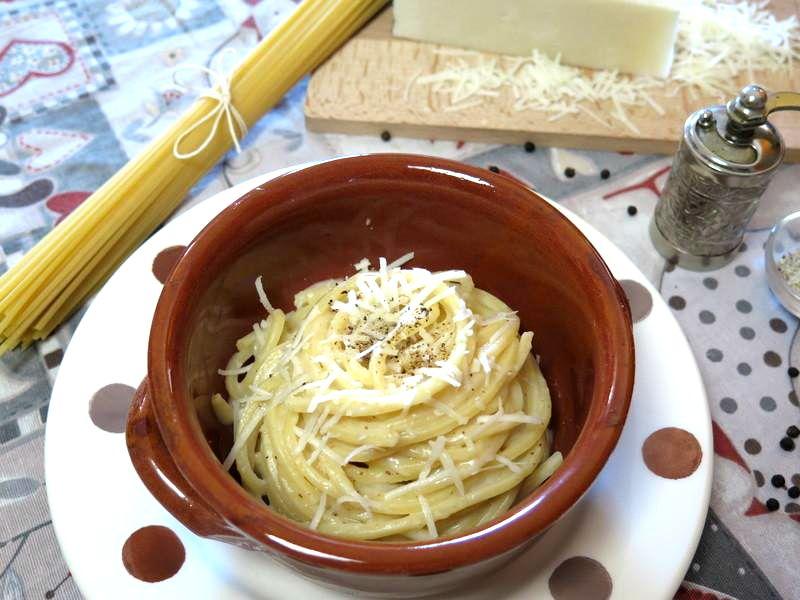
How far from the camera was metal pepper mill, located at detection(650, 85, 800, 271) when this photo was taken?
1400mm

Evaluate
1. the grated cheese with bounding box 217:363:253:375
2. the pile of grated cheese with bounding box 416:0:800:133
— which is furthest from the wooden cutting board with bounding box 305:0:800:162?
the grated cheese with bounding box 217:363:253:375

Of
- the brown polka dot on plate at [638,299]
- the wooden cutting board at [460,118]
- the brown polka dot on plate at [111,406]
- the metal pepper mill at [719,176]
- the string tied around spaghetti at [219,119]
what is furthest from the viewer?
the wooden cutting board at [460,118]

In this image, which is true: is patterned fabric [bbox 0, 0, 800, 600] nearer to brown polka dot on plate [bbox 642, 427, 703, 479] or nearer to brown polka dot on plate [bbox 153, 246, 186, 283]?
brown polka dot on plate [bbox 642, 427, 703, 479]

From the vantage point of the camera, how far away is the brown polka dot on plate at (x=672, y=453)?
43.4 inches

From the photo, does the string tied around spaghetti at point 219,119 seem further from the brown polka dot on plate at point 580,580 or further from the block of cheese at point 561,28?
the brown polka dot on plate at point 580,580

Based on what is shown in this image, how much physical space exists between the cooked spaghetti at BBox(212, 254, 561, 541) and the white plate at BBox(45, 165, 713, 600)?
8 centimetres

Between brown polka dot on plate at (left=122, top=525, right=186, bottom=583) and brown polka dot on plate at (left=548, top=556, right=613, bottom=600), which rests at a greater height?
brown polka dot on plate at (left=122, top=525, right=186, bottom=583)

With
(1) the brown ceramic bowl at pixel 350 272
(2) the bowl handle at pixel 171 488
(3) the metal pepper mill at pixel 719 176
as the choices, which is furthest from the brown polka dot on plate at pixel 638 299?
(2) the bowl handle at pixel 171 488

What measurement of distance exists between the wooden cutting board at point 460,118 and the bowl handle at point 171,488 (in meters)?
1.03

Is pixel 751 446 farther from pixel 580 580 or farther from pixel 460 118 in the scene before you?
pixel 460 118

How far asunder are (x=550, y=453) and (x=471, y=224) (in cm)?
36

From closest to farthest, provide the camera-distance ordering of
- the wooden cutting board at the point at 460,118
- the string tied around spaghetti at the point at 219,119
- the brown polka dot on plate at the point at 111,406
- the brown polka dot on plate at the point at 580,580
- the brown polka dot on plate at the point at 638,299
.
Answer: the brown polka dot on plate at the point at 580,580
the brown polka dot on plate at the point at 111,406
the brown polka dot on plate at the point at 638,299
the string tied around spaghetti at the point at 219,119
the wooden cutting board at the point at 460,118

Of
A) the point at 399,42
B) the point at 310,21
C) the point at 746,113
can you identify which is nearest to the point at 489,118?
Answer: the point at 399,42

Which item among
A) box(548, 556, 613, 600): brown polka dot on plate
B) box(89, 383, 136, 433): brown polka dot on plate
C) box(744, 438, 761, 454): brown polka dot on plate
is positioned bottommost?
box(744, 438, 761, 454): brown polka dot on plate
